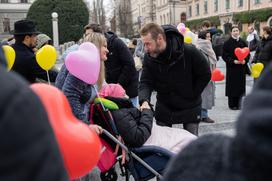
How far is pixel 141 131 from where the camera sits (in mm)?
3125

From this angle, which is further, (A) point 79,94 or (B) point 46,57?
(B) point 46,57

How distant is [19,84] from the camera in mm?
839

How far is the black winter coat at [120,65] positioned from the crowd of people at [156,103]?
1 centimetres

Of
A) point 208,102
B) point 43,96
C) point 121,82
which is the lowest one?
point 208,102

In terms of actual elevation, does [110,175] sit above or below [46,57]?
below

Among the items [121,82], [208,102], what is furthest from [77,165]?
[208,102]

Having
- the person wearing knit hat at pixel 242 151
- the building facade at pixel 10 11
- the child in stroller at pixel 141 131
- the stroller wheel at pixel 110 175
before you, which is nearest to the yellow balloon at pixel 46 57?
the child in stroller at pixel 141 131

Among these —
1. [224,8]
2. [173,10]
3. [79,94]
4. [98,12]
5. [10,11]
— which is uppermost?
[173,10]

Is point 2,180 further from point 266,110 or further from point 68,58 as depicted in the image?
point 68,58

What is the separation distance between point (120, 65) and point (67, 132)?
3842mm

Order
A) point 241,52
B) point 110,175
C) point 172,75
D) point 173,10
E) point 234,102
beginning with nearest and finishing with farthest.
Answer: point 172,75 < point 110,175 < point 241,52 < point 234,102 < point 173,10

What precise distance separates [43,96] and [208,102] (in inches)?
232

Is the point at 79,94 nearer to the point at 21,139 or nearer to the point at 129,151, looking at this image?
the point at 129,151

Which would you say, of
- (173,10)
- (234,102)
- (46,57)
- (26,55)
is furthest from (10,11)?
(46,57)
